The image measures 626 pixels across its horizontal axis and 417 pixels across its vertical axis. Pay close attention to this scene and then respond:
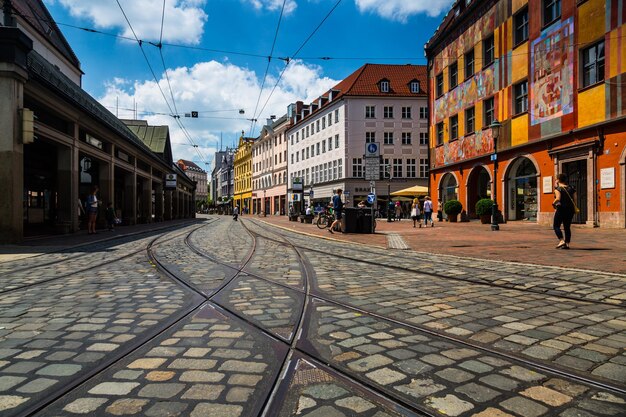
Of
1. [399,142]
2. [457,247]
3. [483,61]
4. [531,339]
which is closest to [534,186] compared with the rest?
[483,61]

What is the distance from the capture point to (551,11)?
62.1ft

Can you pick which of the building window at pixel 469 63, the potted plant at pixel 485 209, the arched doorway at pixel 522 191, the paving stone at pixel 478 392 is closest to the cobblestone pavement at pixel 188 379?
the paving stone at pixel 478 392

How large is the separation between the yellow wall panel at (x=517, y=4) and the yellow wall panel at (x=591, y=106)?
6704mm

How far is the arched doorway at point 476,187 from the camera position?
2555 centimetres

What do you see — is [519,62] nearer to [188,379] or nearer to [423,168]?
[188,379]

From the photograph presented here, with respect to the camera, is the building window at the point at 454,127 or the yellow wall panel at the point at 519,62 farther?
the building window at the point at 454,127

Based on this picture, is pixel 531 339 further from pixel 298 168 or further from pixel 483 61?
pixel 298 168

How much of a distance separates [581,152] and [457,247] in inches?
391

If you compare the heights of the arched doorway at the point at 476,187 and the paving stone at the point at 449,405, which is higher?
the arched doorway at the point at 476,187

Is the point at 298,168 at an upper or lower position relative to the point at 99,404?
upper

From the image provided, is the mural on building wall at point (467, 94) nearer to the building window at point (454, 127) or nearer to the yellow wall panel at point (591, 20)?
the building window at point (454, 127)

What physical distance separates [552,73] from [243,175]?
83.8 m

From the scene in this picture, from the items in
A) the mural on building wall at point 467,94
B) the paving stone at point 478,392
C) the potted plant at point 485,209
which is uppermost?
the mural on building wall at point 467,94

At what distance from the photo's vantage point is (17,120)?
1241 cm
